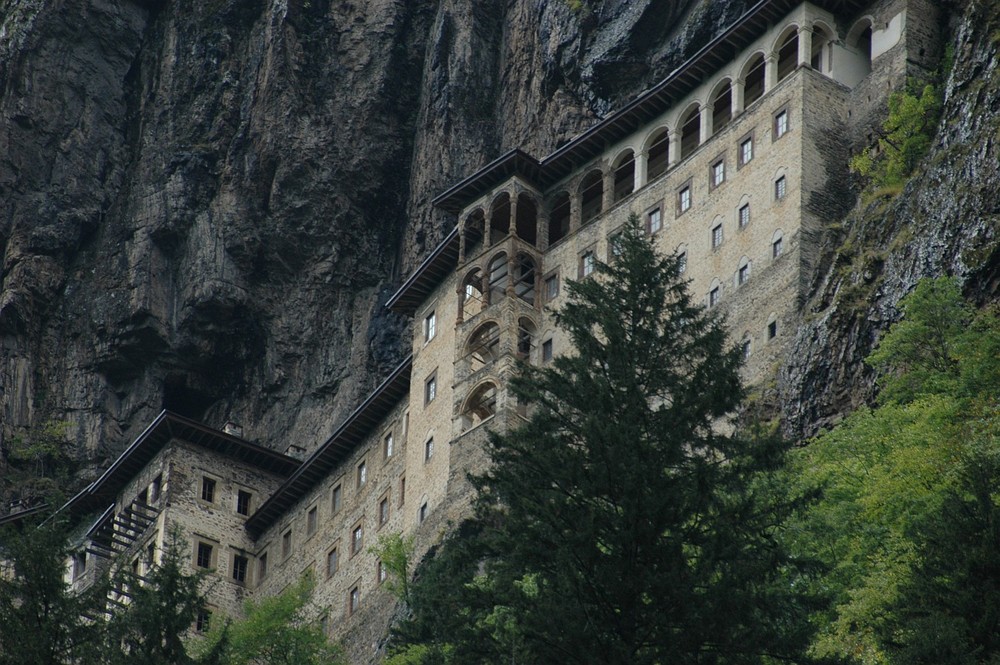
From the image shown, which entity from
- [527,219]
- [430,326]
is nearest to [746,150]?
[527,219]

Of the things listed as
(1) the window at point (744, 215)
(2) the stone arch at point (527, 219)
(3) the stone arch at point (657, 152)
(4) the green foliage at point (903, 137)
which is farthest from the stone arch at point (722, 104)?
(2) the stone arch at point (527, 219)

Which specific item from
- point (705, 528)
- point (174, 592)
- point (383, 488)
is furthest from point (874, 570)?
point (383, 488)

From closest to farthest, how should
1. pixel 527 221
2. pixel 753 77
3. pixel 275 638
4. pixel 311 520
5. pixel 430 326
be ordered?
pixel 275 638
pixel 753 77
pixel 527 221
pixel 430 326
pixel 311 520

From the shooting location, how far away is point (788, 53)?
6362 centimetres

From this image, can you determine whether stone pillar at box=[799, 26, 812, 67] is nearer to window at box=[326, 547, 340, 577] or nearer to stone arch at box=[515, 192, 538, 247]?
stone arch at box=[515, 192, 538, 247]

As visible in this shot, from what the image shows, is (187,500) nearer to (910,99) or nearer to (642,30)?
(642,30)

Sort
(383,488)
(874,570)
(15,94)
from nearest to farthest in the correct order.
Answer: (874,570), (383,488), (15,94)

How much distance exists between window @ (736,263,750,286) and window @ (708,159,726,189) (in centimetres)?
398

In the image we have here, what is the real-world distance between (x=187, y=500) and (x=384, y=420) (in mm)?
9881

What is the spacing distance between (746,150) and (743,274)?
4.82 m

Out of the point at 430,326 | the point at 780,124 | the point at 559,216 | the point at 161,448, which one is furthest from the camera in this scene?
the point at 161,448

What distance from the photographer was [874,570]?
3803cm

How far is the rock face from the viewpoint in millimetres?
87562

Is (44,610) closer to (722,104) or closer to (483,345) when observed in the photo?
(483,345)
